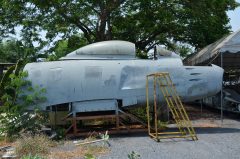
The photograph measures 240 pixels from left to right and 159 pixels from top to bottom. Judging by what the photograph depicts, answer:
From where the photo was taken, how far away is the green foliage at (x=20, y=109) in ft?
50.8

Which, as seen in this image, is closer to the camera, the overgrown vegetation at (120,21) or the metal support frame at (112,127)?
the metal support frame at (112,127)

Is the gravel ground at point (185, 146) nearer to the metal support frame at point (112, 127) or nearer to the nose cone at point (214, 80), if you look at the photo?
the metal support frame at point (112, 127)

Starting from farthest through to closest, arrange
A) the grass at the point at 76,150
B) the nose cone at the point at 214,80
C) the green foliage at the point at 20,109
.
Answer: the nose cone at the point at 214,80
the green foliage at the point at 20,109
the grass at the point at 76,150

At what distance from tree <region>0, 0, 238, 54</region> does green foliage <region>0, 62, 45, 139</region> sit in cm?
1015

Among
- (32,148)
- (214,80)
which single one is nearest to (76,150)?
(32,148)

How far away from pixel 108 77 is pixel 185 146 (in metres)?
4.83

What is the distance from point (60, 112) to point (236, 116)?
9.77m

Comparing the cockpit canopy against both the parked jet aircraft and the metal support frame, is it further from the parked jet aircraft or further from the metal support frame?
the metal support frame

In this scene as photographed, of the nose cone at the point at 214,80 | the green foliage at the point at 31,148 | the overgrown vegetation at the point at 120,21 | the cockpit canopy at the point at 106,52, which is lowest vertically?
the green foliage at the point at 31,148

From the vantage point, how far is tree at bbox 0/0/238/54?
25859mm

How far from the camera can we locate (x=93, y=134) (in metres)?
15.5

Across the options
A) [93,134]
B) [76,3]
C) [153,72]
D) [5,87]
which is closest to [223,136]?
[153,72]

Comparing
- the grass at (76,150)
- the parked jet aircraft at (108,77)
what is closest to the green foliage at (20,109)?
the parked jet aircraft at (108,77)

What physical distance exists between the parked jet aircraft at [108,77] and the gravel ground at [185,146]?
1.67 m
